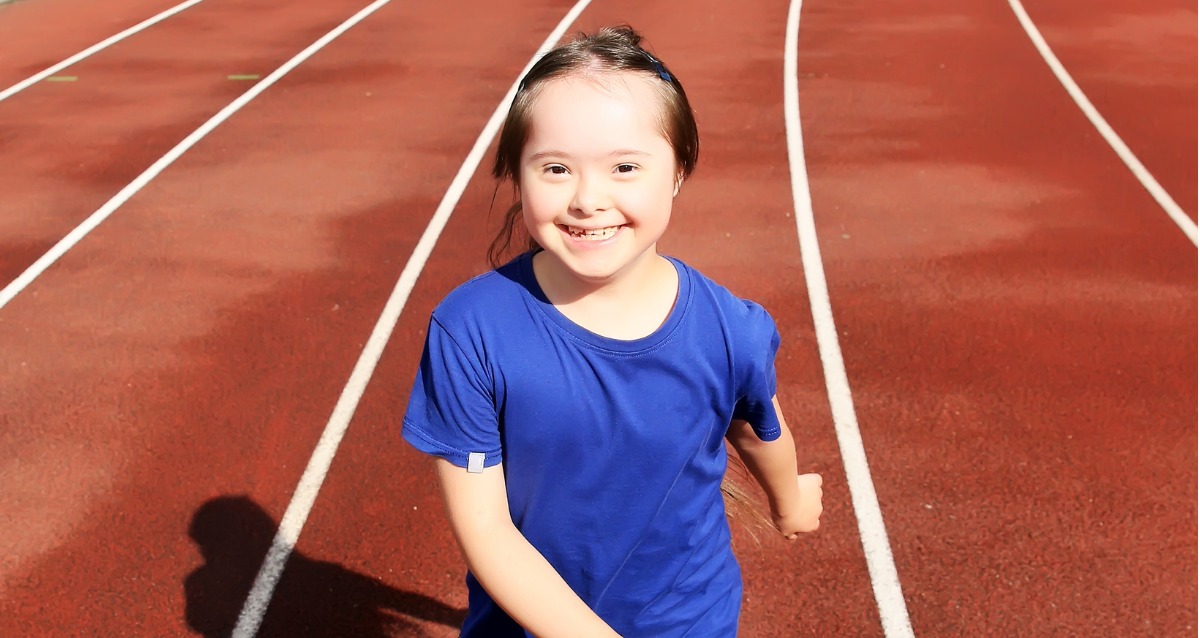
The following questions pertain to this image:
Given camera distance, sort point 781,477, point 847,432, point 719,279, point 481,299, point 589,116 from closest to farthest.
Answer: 1. point 589,116
2. point 481,299
3. point 781,477
4. point 847,432
5. point 719,279

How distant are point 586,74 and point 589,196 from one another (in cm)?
17

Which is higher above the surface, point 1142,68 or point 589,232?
point 589,232

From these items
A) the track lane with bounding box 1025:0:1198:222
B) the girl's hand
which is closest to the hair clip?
the girl's hand

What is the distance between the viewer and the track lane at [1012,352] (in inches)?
159

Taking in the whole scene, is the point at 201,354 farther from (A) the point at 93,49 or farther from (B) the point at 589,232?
(A) the point at 93,49

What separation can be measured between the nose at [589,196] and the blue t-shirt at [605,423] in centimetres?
18

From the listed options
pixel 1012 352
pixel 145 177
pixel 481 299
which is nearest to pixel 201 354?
pixel 145 177

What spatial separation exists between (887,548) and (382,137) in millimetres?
5635

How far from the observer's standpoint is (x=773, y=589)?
3.94 meters

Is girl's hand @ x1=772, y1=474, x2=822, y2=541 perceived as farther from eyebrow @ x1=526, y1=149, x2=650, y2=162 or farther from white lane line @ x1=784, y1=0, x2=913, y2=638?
white lane line @ x1=784, y1=0, x2=913, y2=638

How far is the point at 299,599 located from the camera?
3.90 meters

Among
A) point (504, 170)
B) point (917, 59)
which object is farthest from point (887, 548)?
point (917, 59)

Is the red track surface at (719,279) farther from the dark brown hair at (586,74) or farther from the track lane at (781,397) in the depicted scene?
the dark brown hair at (586,74)

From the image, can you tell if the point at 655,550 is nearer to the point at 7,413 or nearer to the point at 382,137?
the point at 7,413
